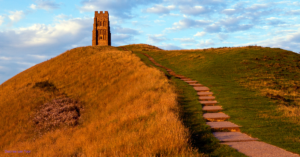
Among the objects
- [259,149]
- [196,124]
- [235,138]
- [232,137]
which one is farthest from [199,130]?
[259,149]

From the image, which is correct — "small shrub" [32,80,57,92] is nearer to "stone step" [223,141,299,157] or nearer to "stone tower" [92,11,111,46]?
"stone step" [223,141,299,157]

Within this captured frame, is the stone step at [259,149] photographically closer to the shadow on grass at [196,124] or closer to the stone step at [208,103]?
the shadow on grass at [196,124]

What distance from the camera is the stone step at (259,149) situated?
541 centimetres

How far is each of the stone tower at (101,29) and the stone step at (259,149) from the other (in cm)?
8720

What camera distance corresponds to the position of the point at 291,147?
5.94m

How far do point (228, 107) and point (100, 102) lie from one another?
410 inches

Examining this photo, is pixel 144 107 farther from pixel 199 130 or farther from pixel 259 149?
pixel 259 149

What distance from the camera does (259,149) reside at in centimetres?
577

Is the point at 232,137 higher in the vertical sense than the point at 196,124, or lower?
lower

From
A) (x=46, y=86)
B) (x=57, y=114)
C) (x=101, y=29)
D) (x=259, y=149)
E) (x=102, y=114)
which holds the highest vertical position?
(x=101, y=29)

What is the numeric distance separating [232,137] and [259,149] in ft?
3.78

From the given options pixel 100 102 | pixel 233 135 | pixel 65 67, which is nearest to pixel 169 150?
pixel 233 135

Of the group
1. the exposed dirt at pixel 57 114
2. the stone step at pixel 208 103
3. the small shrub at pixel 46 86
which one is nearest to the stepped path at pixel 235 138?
the stone step at pixel 208 103

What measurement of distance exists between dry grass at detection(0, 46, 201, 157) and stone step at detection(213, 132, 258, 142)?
1444mm
